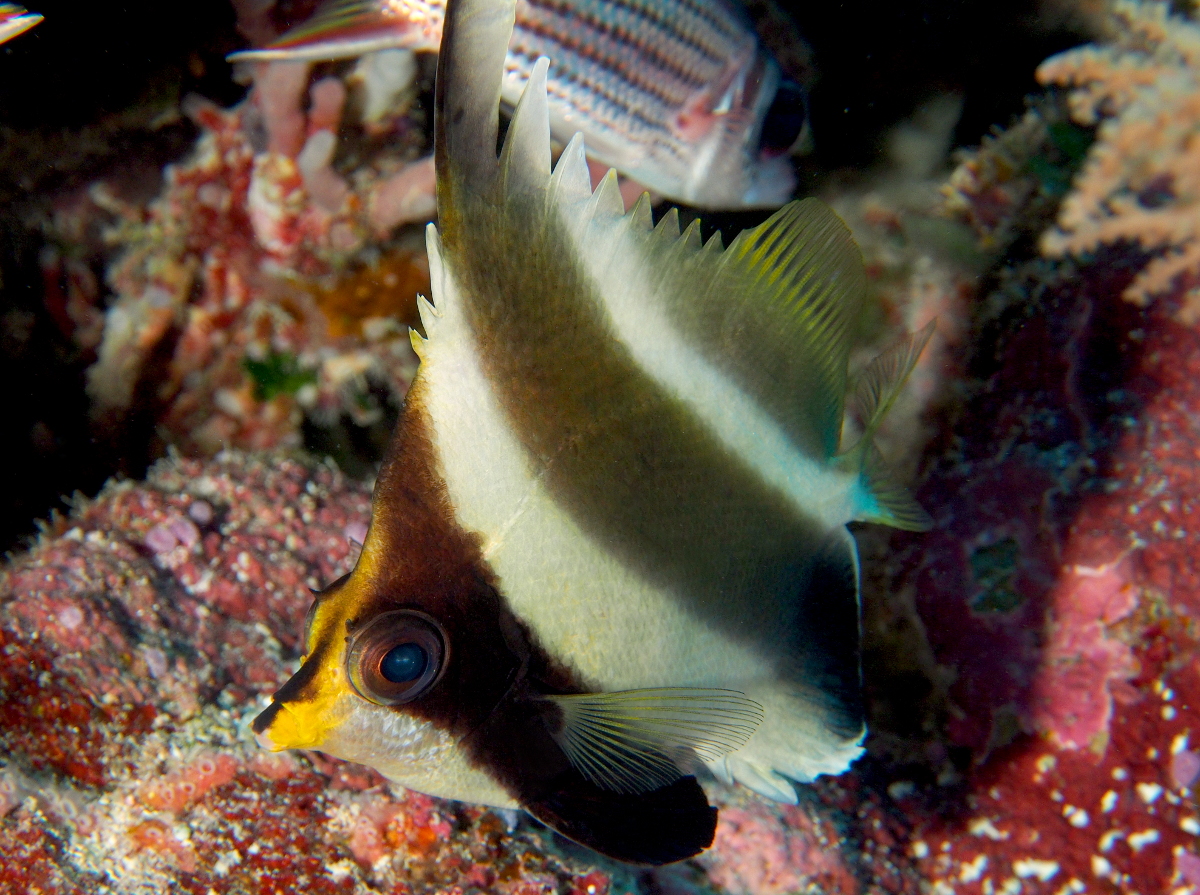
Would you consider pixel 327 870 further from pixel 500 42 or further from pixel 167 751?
pixel 500 42

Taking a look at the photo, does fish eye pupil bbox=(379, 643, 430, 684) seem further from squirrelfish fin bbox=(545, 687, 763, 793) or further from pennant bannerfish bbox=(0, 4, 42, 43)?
pennant bannerfish bbox=(0, 4, 42, 43)

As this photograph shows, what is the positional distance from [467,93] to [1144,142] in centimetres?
181

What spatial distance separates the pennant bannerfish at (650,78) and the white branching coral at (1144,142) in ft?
3.09

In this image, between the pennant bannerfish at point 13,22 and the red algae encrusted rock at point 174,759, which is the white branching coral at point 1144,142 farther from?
the pennant bannerfish at point 13,22

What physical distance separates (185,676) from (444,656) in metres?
1.25

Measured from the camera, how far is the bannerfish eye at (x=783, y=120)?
262cm

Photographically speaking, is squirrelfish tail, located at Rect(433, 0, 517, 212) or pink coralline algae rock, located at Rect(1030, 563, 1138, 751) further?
pink coralline algae rock, located at Rect(1030, 563, 1138, 751)

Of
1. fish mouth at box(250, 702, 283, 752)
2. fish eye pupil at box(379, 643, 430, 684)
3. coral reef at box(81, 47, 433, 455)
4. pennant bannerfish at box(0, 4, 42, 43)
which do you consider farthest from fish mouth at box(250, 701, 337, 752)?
coral reef at box(81, 47, 433, 455)

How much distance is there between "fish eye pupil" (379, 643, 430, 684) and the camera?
1113 millimetres

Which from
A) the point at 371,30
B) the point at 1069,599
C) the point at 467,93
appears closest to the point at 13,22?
the point at 371,30

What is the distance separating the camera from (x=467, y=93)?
3.19 feet

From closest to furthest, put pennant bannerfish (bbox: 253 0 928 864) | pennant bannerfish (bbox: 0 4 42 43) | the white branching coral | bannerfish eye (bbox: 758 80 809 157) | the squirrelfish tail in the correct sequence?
the squirrelfish tail → pennant bannerfish (bbox: 253 0 928 864) → pennant bannerfish (bbox: 0 4 42 43) → the white branching coral → bannerfish eye (bbox: 758 80 809 157)

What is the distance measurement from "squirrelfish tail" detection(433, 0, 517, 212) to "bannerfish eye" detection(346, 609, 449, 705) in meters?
0.61

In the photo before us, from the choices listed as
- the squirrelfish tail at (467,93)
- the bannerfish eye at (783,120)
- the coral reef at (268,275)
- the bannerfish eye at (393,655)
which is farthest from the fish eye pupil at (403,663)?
the bannerfish eye at (783,120)
